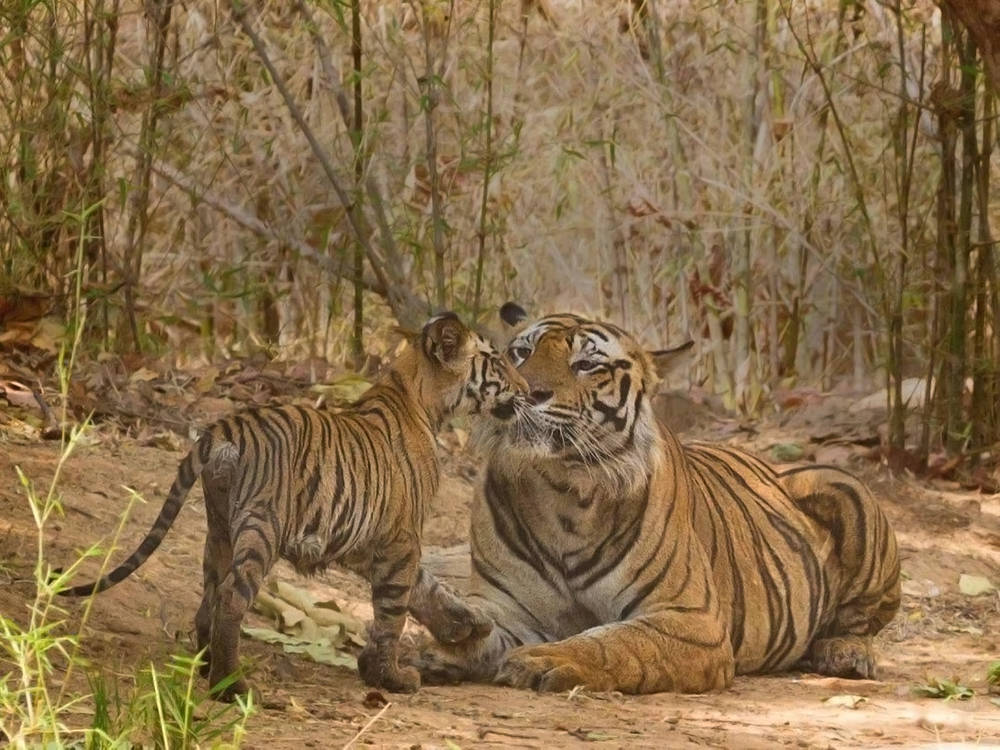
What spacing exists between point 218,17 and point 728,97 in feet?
9.02

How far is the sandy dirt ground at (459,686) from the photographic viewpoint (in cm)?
410

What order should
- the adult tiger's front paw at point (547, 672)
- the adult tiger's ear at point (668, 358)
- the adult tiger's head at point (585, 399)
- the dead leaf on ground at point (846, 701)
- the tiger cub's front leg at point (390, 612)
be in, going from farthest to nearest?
the adult tiger's ear at point (668, 358) < the adult tiger's head at point (585, 399) < the dead leaf on ground at point (846, 701) < the adult tiger's front paw at point (547, 672) < the tiger cub's front leg at point (390, 612)

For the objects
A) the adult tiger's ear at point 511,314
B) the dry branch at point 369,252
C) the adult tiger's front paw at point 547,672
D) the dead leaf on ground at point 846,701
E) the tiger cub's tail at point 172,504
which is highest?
the dry branch at point 369,252

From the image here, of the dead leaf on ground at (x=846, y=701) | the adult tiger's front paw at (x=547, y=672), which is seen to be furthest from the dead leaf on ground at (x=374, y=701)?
the dead leaf on ground at (x=846, y=701)

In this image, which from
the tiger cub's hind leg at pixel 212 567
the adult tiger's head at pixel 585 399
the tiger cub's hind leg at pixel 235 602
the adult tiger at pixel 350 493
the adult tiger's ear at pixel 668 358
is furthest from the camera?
the adult tiger's ear at pixel 668 358

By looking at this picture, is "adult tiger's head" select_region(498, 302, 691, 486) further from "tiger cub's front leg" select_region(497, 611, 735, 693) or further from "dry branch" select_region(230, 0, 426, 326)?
"dry branch" select_region(230, 0, 426, 326)

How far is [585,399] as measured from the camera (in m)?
5.35

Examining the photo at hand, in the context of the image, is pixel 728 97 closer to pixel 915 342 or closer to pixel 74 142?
pixel 915 342

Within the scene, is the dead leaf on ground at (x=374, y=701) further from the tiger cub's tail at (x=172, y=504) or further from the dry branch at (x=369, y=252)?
the dry branch at (x=369, y=252)

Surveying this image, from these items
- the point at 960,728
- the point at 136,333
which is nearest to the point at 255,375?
the point at 136,333

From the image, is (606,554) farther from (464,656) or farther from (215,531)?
(215,531)

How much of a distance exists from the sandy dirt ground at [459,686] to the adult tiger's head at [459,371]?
80 centimetres

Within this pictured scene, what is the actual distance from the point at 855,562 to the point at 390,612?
2.17 metres

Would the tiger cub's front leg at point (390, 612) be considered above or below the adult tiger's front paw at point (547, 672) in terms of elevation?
above
